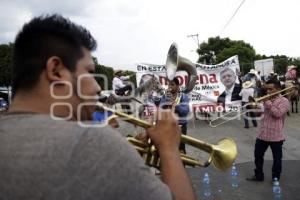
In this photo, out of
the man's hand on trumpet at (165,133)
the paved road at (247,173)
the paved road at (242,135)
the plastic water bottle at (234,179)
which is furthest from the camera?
the paved road at (242,135)

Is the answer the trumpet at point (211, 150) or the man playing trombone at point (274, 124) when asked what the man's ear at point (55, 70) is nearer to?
the trumpet at point (211, 150)

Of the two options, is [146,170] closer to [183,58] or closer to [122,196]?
[122,196]

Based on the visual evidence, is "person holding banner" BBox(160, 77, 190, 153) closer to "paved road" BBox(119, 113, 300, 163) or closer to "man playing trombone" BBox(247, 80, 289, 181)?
"man playing trombone" BBox(247, 80, 289, 181)

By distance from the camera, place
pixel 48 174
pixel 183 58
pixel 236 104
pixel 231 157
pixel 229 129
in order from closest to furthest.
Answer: pixel 48 174 < pixel 231 157 < pixel 183 58 < pixel 229 129 < pixel 236 104

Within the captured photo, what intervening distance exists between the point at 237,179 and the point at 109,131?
5570mm

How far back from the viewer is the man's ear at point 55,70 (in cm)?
133

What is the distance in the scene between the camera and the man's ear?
133 centimetres

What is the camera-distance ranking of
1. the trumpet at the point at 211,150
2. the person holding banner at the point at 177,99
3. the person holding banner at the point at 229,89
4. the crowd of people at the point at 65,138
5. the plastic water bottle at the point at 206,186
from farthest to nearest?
the person holding banner at the point at 229,89 → the person holding banner at the point at 177,99 → the plastic water bottle at the point at 206,186 → the trumpet at the point at 211,150 → the crowd of people at the point at 65,138

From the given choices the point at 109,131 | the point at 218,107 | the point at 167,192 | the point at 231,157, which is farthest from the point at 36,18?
the point at 218,107

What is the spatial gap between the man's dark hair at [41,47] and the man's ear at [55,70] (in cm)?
1

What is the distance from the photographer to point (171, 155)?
1.47 meters

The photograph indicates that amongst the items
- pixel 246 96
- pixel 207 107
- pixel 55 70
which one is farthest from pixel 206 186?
pixel 207 107

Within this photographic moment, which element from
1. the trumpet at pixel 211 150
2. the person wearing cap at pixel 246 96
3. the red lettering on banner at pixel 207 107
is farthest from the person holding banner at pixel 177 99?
the red lettering on banner at pixel 207 107

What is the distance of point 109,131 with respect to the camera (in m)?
1.26
